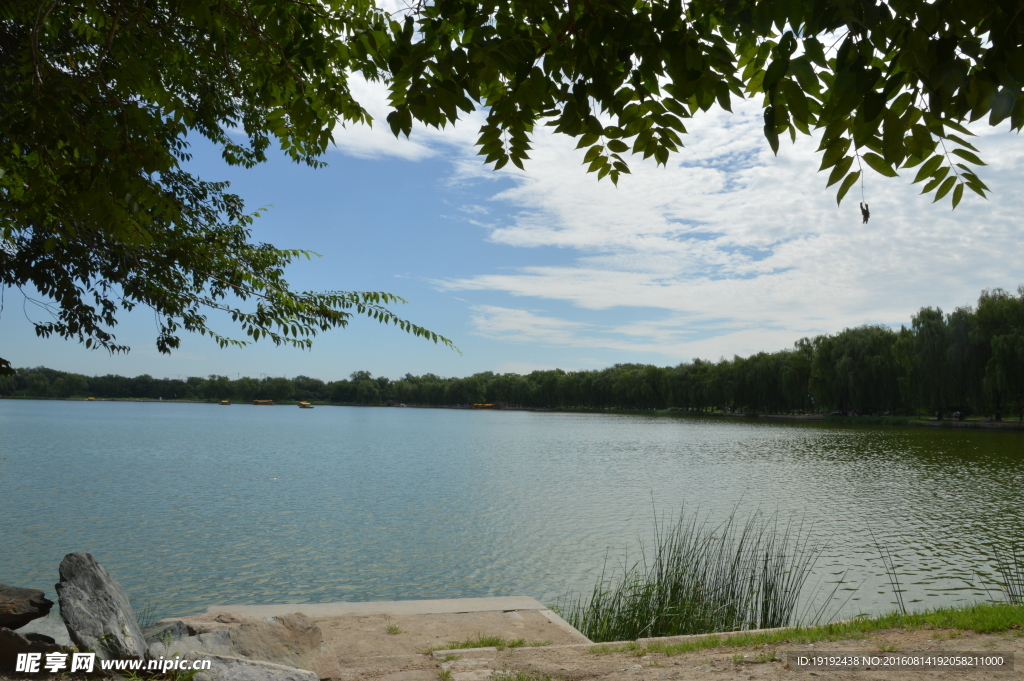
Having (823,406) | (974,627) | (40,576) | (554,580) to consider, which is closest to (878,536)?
(554,580)

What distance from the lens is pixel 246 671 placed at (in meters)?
3.82

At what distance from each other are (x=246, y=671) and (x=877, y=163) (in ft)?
13.7

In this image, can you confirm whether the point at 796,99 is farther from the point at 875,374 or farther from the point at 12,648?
the point at 875,374

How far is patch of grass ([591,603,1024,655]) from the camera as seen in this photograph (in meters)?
4.76

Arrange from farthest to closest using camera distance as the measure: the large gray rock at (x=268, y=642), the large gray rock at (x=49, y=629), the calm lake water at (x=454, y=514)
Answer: the calm lake water at (x=454, y=514), the large gray rock at (x=49, y=629), the large gray rock at (x=268, y=642)

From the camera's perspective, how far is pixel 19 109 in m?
4.29

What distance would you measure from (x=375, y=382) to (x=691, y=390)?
271 ft

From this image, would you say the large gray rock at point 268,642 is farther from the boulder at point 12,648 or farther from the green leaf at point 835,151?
the green leaf at point 835,151

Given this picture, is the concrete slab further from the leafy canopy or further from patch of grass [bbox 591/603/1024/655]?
the leafy canopy

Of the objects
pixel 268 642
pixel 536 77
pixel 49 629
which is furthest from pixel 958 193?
pixel 49 629

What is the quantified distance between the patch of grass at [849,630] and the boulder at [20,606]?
4.11 metres

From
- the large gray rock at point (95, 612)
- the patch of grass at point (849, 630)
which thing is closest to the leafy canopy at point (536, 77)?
the large gray rock at point (95, 612)

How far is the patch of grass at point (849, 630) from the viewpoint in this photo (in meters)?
4.76

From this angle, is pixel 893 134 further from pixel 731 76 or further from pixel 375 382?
pixel 375 382
